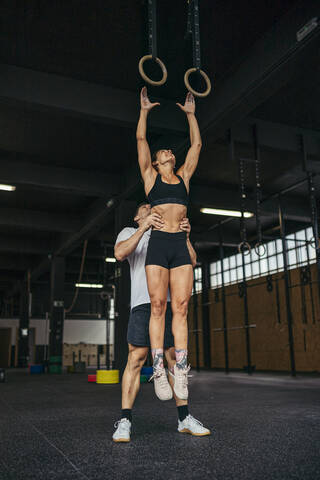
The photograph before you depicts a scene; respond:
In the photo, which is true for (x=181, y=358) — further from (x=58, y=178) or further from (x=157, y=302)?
(x=58, y=178)

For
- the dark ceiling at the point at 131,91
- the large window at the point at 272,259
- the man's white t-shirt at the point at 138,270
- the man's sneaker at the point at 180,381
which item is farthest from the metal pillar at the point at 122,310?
the man's sneaker at the point at 180,381

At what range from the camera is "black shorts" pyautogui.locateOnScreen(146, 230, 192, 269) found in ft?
7.39

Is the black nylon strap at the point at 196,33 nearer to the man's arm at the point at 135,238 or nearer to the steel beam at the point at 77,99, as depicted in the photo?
the man's arm at the point at 135,238

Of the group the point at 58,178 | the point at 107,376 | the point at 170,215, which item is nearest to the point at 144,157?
the point at 170,215

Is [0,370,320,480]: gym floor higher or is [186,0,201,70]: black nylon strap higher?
[186,0,201,70]: black nylon strap

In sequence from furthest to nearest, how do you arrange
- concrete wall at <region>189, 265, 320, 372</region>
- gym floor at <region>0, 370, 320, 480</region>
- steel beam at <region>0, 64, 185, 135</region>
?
1. concrete wall at <region>189, 265, 320, 372</region>
2. steel beam at <region>0, 64, 185, 135</region>
3. gym floor at <region>0, 370, 320, 480</region>

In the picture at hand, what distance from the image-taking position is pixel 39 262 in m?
15.5

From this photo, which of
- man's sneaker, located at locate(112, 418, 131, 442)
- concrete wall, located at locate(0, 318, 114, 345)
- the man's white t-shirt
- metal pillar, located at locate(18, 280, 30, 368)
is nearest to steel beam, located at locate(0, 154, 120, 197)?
the man's white t-shirt

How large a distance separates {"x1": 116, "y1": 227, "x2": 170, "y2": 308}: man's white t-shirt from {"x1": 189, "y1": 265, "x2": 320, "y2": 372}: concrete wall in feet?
25.2

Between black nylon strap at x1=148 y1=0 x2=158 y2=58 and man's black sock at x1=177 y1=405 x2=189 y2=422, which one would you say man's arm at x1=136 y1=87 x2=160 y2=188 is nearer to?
black nylon strap at x1=148 y1=0 x2=158 y2=58

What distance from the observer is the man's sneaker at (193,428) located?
232cm

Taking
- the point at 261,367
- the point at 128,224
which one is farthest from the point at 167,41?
the point at 261,367

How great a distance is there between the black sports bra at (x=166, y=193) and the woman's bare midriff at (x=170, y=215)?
3cm

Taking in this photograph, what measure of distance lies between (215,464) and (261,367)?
11.6 meters
